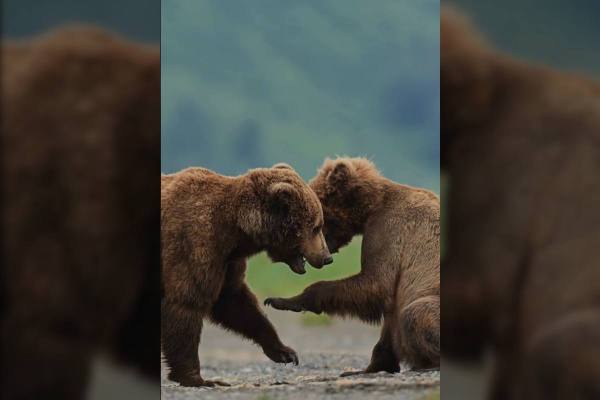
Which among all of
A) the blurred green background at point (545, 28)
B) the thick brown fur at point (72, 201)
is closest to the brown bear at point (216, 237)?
the thick brown fur at point (72, 201)

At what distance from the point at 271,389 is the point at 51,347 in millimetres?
1597

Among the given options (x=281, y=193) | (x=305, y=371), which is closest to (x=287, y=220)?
(x=281, y=193)

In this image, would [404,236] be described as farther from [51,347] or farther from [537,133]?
[51,347]

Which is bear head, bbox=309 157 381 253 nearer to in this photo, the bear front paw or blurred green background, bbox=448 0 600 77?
the bear front paw

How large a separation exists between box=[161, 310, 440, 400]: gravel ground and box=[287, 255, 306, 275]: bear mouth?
2.22ft

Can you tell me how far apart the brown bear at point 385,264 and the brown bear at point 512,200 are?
1259mm

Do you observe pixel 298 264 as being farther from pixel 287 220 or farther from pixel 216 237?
pixel 216 237

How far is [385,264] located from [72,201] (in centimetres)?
240

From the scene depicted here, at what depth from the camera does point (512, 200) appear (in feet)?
12.6

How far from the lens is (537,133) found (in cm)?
385

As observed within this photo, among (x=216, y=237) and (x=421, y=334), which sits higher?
(x=216, y=237)

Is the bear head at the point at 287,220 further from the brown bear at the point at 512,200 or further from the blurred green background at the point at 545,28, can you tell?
the blurred green background at the point at 545,28

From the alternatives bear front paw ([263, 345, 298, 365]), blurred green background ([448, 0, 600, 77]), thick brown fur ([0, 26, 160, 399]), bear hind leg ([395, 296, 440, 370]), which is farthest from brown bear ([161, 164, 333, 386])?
blurred green background ([448, 0, 600, 77])

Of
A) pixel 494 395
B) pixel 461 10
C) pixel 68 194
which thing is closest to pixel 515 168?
pixel 461 10
